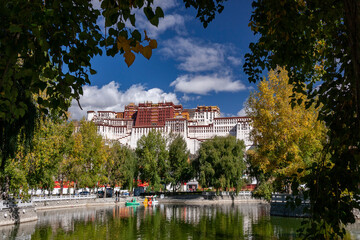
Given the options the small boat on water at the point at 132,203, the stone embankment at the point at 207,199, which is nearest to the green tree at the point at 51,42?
the small boat on water at the point at 132,203

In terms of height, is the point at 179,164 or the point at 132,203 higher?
the point at 179,164

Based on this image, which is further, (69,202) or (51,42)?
(69,202)

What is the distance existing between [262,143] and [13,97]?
1516 cm

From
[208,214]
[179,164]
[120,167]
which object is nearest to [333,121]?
[208,214]

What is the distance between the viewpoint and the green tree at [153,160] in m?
48.0

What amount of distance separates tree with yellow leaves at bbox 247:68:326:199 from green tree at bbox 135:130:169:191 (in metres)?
32.5

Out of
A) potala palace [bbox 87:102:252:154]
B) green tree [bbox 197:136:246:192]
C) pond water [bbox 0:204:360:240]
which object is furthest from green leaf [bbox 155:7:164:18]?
potala palace [bbox 87:102:252:154]

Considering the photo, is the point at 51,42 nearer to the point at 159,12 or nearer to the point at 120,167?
the point at 159,12

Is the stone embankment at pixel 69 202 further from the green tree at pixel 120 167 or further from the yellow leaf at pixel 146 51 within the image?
the yellow leaf at pixel 146 51

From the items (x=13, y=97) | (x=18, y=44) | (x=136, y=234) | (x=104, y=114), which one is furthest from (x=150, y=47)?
(x=104, y=114)

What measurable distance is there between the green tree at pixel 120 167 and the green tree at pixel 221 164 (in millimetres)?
10590

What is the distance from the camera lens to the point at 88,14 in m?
3.58

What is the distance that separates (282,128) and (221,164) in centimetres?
2812

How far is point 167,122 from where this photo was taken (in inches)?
5374
